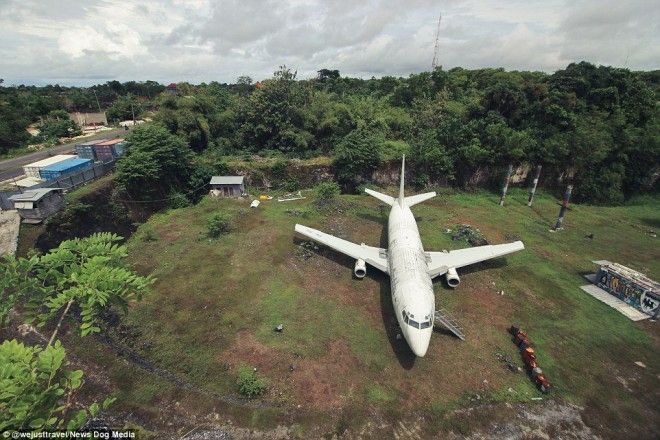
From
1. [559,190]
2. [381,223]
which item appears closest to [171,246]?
[381,223]

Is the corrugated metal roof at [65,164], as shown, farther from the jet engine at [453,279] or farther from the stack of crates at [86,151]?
the jet engine at [453,279]

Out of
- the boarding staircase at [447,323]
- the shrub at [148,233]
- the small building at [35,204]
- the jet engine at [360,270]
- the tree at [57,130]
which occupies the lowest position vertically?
the boarding staircase at [447,323]

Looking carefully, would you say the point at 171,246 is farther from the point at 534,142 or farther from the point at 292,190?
the point at 534,142

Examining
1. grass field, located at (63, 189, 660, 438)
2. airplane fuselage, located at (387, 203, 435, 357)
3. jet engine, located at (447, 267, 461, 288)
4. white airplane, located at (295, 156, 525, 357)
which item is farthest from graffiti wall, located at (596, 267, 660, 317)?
airplane fuselage, located at (387, 203, 435, 357)

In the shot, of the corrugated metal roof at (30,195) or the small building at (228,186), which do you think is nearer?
the corrugated metal roof at (30,195)

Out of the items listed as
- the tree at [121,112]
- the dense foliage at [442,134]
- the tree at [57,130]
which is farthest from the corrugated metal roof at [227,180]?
the tree at [121,112]

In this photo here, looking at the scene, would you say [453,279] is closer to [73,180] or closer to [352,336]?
[352,336]

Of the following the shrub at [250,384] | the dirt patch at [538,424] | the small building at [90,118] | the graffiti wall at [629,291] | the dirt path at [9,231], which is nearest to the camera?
the dirt patch at [538,424]
